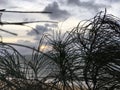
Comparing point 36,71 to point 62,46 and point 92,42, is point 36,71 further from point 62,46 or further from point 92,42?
point 92,42

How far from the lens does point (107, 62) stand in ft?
9.96

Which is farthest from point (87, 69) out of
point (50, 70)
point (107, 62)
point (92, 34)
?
point (50, 70)

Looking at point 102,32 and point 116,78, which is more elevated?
point 102,32

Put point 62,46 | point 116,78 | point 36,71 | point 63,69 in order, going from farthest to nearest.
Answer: point 36,71
point 62,46
point 63,69
point 116,78

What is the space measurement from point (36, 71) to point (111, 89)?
1101 millimetres

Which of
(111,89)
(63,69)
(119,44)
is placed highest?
(119,44)

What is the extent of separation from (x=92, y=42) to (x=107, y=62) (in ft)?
0.88

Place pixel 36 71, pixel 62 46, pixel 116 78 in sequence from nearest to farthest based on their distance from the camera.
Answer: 1. pixel 116 78
2. pixel 62 46
3. pixel 36 71

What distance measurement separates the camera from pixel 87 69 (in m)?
3.02

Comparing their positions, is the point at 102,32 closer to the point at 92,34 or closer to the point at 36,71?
the point at 92,34

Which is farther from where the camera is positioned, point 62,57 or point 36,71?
point 36,71

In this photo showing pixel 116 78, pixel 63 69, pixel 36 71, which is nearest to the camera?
pixel 116 78

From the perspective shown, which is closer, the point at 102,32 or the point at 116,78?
the point at 116,78

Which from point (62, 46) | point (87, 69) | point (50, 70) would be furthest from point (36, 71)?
point (87, 69)
